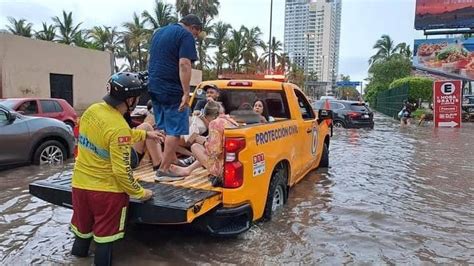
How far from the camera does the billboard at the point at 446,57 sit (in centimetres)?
4119

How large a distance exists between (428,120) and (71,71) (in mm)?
20729

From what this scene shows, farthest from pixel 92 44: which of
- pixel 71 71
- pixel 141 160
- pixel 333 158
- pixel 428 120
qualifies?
pixel 141 160

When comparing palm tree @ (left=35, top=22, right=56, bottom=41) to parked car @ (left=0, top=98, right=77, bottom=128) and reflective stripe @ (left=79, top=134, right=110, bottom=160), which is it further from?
reflective stripe @ (left=79, top=134, right=110, bottom=160)

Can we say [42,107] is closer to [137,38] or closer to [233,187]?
[233,187]

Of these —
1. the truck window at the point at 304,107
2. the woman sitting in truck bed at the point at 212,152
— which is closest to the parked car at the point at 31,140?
the woman sitting in truck bed at the point at 212,152

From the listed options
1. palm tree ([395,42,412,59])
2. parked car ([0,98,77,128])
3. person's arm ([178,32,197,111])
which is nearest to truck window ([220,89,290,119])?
person's arm ([178,32,197,111])

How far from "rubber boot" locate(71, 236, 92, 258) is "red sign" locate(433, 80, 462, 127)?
22080 mm

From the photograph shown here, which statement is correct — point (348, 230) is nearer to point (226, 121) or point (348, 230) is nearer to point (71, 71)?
point (226, 121)

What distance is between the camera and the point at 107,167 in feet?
11.7

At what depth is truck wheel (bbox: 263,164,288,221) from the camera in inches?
196

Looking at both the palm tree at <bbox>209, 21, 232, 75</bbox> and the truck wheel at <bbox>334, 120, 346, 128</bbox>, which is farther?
the palm tree at <bbox>209, 21, 232, 75</bbox>

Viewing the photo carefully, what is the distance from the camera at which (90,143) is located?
11.7ft

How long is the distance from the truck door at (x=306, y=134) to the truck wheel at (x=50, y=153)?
16.4 ft

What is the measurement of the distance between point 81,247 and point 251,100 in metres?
3.30
